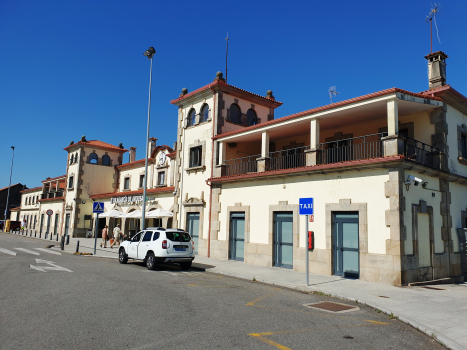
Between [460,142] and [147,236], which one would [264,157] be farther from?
[460,142]

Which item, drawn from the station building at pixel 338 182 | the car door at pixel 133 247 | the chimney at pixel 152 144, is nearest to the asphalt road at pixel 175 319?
the station building at pixel 338 182

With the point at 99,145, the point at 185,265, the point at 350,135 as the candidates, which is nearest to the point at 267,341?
the point at 185,265

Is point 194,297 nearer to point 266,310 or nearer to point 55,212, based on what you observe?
point 266,310

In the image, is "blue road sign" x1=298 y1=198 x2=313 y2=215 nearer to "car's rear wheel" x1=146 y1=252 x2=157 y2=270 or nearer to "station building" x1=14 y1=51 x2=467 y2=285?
"station building" x1=14 y1=51 x2=467 y2=285

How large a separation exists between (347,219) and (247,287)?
16.0 ft

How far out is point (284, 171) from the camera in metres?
15.6

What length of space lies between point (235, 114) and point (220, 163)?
3.63 meters

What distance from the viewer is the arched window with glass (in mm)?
22328

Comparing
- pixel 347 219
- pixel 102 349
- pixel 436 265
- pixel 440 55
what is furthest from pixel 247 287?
pixel 440 55

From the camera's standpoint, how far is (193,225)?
830 inches

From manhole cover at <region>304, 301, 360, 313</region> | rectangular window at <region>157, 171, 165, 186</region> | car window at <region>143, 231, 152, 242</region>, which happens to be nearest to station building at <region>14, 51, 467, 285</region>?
manhole cover at <region>304, 301, 360, 313</region>

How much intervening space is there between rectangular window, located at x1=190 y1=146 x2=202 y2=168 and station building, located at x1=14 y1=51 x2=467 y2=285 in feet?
0.23

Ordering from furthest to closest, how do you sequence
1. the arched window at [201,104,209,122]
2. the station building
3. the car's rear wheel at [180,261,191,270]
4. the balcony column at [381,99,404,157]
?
the arched window at [201,104,209,122], the car's rear wheel at [180,261,191,270], the station building, the balcony column at [381,99,404,157]

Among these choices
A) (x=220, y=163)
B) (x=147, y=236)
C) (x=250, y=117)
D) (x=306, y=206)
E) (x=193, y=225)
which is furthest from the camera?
(x=250, y=117)
